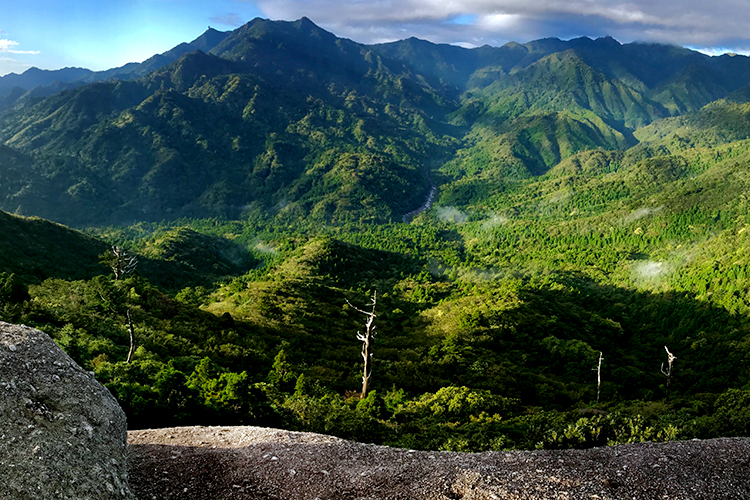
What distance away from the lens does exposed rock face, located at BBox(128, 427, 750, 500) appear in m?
15.6

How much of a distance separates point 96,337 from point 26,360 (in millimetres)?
31881

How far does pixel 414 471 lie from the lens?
17344mm

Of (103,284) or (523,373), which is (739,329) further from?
(103,284)

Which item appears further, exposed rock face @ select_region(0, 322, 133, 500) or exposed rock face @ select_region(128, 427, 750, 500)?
exposed rock face @ select_region(128, 427, 750, 500)

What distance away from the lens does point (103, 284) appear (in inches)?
2159

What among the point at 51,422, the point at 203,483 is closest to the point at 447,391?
the point at 203,483

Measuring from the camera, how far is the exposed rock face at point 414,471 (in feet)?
51.1

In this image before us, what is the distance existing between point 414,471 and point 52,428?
483 inches

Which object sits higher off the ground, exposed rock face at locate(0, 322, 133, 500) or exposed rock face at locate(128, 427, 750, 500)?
exposed rock face at locate(0, 322, 133, 500)

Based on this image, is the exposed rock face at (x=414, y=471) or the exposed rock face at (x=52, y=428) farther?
the exposed rock face at (x=414, y=471)

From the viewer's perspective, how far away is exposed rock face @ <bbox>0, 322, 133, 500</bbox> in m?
10.7

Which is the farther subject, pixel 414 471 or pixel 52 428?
pixel 414 471

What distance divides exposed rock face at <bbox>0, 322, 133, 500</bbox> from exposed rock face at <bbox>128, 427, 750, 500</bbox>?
3.04m

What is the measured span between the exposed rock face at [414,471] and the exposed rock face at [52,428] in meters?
3.04
